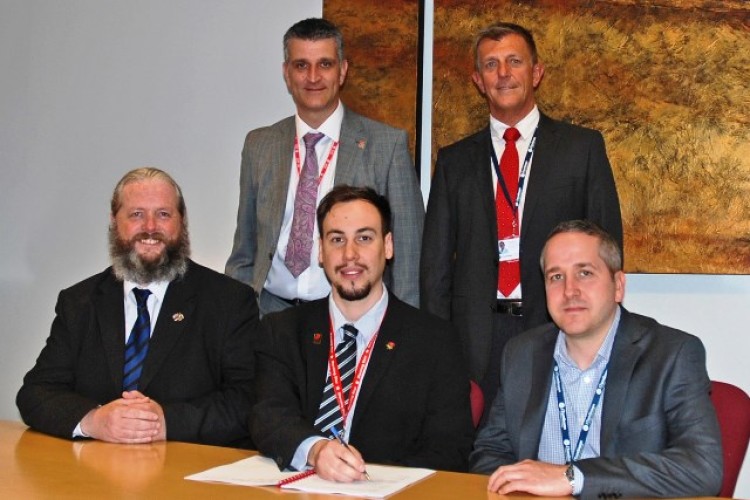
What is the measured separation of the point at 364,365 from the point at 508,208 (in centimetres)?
101

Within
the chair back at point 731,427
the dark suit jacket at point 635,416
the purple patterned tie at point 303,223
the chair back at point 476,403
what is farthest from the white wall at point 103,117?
the chair back at point 731,427

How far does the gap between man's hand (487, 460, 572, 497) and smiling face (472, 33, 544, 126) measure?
1.80 meters

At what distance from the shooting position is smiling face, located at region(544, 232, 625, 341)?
304 cm

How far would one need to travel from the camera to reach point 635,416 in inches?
113

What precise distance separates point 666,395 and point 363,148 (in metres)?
1.83

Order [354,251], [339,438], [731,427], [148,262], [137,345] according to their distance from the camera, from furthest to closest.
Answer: [148,262], [137,345], [354,251], [731,427], [339,438]

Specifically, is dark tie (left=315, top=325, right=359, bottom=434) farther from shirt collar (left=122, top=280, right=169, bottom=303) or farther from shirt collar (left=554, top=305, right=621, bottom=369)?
shirt collar (left=122, top=280, right=169, bottom=303)

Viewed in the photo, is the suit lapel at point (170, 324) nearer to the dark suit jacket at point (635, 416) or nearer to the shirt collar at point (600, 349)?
the dark suit jacket at point (635, 416)

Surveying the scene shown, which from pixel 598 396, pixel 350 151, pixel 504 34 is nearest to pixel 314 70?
pixel 350 151

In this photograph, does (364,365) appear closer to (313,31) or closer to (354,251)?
(354,251)

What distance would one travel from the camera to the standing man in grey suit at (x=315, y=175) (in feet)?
13.7

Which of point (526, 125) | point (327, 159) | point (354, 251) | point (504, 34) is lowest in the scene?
point (354, 251)

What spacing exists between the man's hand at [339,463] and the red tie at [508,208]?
1395 mm

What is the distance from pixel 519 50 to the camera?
158 inches
